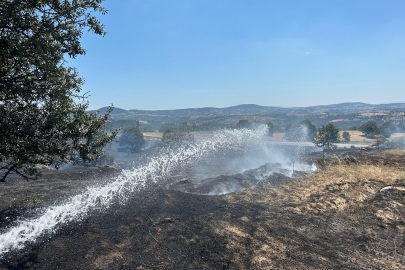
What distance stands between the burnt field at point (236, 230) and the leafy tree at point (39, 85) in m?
3.15

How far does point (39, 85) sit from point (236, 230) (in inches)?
338

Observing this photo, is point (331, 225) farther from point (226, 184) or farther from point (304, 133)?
point (304, 133)

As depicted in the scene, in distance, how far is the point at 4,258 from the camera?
651 centimetres

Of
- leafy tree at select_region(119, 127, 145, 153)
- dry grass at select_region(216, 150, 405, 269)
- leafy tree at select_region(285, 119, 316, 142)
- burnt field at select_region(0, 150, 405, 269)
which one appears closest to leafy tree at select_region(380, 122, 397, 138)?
leafy tree at select_region(285, 119, 316, 142)

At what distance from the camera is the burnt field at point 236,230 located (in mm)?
6375

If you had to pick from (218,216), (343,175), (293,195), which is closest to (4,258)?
(218,216)

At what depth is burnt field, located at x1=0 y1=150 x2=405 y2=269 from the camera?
251 inches

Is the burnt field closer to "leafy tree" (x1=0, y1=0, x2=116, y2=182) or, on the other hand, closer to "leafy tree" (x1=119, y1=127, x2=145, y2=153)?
"leafy tree" (x1=0, y1=0, x2=116, y2=182)

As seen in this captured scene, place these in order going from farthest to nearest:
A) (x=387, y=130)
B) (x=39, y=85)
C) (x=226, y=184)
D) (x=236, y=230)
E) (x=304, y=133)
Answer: (x=304, y=133) → (x=387, y=130) → (x=226, y=184) → (x=236, y=230) → (x=39, y=85)

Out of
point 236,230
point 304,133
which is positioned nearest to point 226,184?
point 236,230

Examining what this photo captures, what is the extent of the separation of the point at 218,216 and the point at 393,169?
14.0m

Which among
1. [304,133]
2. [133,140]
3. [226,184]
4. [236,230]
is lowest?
[304,133]

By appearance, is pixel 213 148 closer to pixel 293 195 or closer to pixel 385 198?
pixel 293 195

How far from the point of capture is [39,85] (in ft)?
20.8
